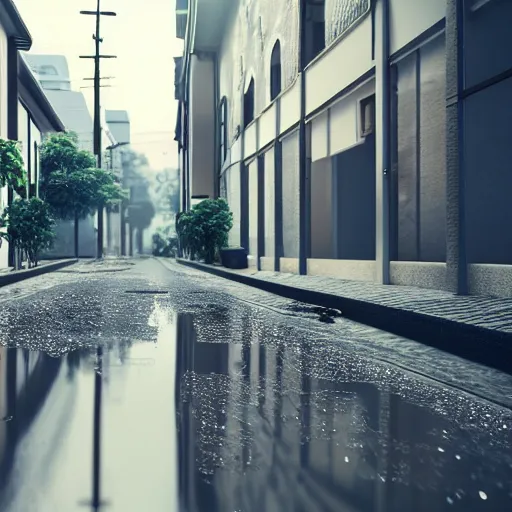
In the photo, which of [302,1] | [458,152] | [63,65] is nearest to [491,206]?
[458,152]

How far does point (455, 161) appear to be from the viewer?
9602mm

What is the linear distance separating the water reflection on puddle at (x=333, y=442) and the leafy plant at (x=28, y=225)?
16.7m

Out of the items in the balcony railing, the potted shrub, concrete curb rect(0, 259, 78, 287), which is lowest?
concrete curb rect(0, 259, 78, 287)

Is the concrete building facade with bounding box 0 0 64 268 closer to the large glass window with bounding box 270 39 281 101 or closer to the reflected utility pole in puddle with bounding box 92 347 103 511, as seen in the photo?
the large glass window with bounding box 270 39 281 101

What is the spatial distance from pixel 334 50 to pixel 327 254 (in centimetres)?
474

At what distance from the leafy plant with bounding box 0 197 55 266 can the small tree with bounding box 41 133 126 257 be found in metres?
19.4

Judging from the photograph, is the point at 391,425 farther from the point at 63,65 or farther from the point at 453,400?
→ the point at 63,65

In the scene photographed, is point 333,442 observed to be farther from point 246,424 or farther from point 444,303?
point 444,303

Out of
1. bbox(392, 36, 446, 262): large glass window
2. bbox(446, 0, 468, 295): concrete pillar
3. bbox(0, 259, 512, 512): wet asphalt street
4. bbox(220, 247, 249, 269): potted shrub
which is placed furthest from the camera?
bbox(220, 247, 249, 269): potted shrub

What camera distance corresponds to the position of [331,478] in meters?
2.88

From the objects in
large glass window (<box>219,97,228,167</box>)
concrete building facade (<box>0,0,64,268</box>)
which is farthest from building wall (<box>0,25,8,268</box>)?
large glass window (<box>219,97,228,167</box>)

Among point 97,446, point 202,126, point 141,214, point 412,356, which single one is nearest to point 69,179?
point 202,126

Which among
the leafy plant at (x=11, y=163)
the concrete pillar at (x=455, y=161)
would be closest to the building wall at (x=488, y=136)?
the concrete pillar at (x=455, y=161)

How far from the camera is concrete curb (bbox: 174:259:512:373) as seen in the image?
585 centimetres
